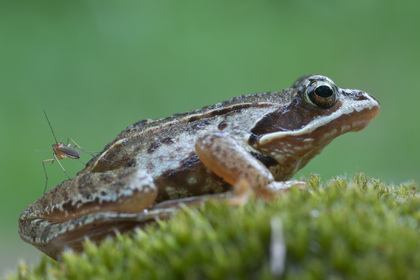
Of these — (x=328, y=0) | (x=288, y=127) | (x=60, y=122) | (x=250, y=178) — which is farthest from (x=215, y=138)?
(x=328, y=0)

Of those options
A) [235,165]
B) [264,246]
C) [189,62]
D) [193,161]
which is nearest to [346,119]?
[235,165]

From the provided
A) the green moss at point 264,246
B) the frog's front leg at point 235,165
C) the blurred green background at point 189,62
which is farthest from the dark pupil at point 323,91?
the blurred green background at point 189,62

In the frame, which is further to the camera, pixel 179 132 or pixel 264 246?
pixel 179 132

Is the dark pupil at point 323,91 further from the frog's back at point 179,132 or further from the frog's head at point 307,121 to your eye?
the frog's back at point 179,132

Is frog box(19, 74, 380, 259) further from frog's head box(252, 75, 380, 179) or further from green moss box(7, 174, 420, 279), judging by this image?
green moss box(7, 174, 420, 279)

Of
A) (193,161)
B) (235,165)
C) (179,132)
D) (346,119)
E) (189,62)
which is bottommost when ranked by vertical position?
(235,165)

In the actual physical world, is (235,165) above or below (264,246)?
above

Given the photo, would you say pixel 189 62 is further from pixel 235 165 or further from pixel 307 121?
pixel 235 165
